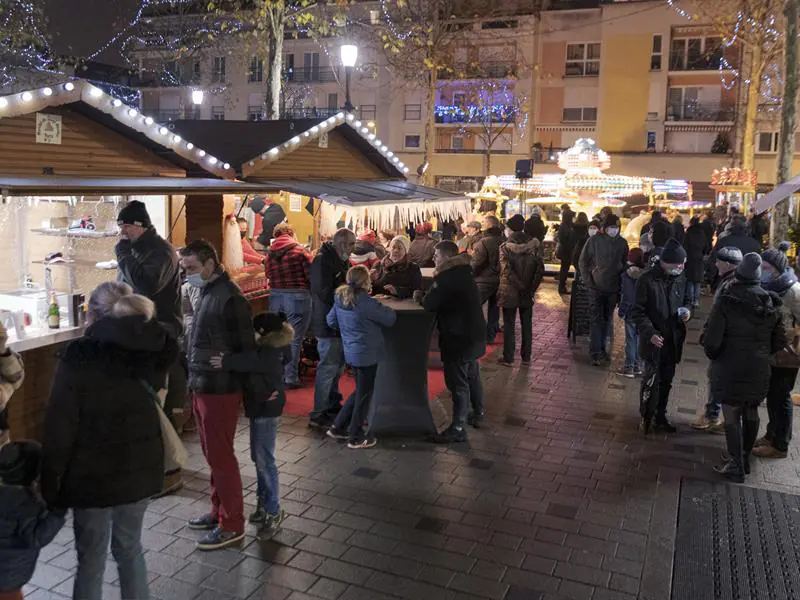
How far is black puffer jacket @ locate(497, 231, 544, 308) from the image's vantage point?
968 cm

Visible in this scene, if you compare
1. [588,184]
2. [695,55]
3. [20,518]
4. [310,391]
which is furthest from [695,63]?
[20,518]

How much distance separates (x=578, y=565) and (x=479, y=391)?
2797mm

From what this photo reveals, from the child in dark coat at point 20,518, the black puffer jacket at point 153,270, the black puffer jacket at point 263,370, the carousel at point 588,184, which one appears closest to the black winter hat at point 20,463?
the child in dark coat at point 20,518

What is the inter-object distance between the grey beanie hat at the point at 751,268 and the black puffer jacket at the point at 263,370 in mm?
3555

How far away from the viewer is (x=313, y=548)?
15.6ft

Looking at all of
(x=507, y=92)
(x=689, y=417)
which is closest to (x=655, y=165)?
(x=507, y=92)

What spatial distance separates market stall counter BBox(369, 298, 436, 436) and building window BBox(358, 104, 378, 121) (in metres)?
36.6

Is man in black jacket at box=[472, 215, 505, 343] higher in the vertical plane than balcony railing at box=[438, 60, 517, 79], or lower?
lower

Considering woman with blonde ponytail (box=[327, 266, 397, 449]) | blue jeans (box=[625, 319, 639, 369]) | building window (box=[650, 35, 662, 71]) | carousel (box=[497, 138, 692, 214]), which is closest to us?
woman with blonde ponytail (box=[327, 266, 397, 449])

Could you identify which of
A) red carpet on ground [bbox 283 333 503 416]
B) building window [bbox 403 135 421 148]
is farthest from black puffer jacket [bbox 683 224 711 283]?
building window [bbox 403 135 421 148]

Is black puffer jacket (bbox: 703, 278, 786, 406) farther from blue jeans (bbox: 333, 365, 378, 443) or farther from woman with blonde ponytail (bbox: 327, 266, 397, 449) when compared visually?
blue jeans (bbox: 333, 365, 378, 443)

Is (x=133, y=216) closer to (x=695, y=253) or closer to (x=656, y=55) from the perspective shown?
(x=695, y=253)

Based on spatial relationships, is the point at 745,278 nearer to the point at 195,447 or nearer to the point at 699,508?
the point at 699,508

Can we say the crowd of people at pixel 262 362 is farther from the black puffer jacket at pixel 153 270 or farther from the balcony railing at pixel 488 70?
the balcony railing at pixel 488 70
